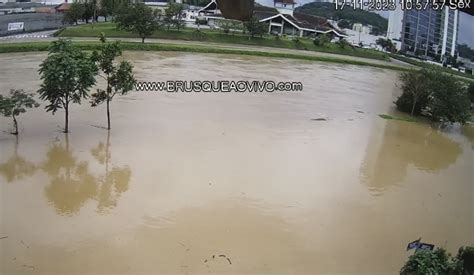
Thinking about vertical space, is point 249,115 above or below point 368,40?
below

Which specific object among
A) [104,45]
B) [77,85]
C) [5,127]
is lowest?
[5,127]

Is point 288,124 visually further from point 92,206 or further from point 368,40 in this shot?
point 368,40

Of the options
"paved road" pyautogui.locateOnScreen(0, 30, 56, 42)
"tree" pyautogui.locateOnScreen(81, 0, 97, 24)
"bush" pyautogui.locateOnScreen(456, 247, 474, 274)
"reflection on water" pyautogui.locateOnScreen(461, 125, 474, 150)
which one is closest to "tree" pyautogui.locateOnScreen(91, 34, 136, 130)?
"bush" pyautogui.locateOnScreen(456, 247, 474, 274)

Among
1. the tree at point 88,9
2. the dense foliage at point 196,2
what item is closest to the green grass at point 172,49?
the tree at point 88,9

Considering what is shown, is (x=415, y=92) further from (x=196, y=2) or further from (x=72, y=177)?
(x=196, y=2)

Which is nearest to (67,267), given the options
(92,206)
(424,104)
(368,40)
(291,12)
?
(92,206)

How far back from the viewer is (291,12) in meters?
43.0

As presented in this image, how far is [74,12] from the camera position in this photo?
103ft

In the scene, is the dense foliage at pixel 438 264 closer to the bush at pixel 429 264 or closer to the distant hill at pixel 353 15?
the bush at pixel 429 264

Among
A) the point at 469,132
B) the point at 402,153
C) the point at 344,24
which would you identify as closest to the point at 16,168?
the point at 402,153

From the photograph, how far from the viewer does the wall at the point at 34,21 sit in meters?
26.5

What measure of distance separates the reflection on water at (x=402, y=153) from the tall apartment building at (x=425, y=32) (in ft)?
64.8

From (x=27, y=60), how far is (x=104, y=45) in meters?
10.0

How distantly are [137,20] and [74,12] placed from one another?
7786mm
